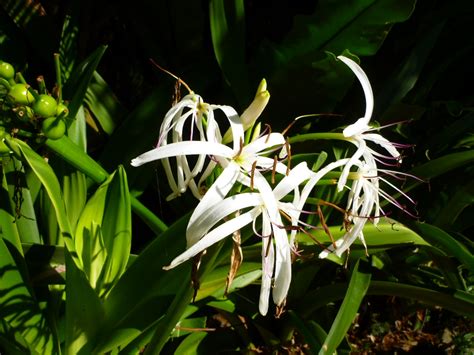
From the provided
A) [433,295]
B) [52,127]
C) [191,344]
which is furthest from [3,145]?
[433,295]

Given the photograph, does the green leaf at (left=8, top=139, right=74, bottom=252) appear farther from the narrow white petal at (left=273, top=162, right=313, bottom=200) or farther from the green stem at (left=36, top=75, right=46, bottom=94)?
the narrow white petal at (left=273, top=162, right=313, bottom=200)

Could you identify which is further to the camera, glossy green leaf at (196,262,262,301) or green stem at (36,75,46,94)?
glossy green leaf at (196,262,262,301)

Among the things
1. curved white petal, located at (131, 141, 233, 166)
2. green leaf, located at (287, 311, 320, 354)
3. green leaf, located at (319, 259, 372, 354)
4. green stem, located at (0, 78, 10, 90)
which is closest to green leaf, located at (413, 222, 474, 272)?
green leaf, located at (319, 259, 372, 354)

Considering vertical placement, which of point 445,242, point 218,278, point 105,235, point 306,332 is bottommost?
point 306,332

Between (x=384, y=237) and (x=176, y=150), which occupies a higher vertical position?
(x=176, y=150)

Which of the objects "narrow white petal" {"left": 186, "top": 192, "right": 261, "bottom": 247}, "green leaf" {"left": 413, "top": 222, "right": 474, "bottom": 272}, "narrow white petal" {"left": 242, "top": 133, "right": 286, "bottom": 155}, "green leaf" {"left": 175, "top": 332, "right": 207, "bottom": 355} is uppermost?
"narrow white petal" {"left": 242, "top": 133, "right": 286, "bottom": 155}

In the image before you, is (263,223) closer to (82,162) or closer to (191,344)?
(82,162)

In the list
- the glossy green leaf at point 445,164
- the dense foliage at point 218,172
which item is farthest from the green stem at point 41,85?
the glossy green leaf at point 445,164
